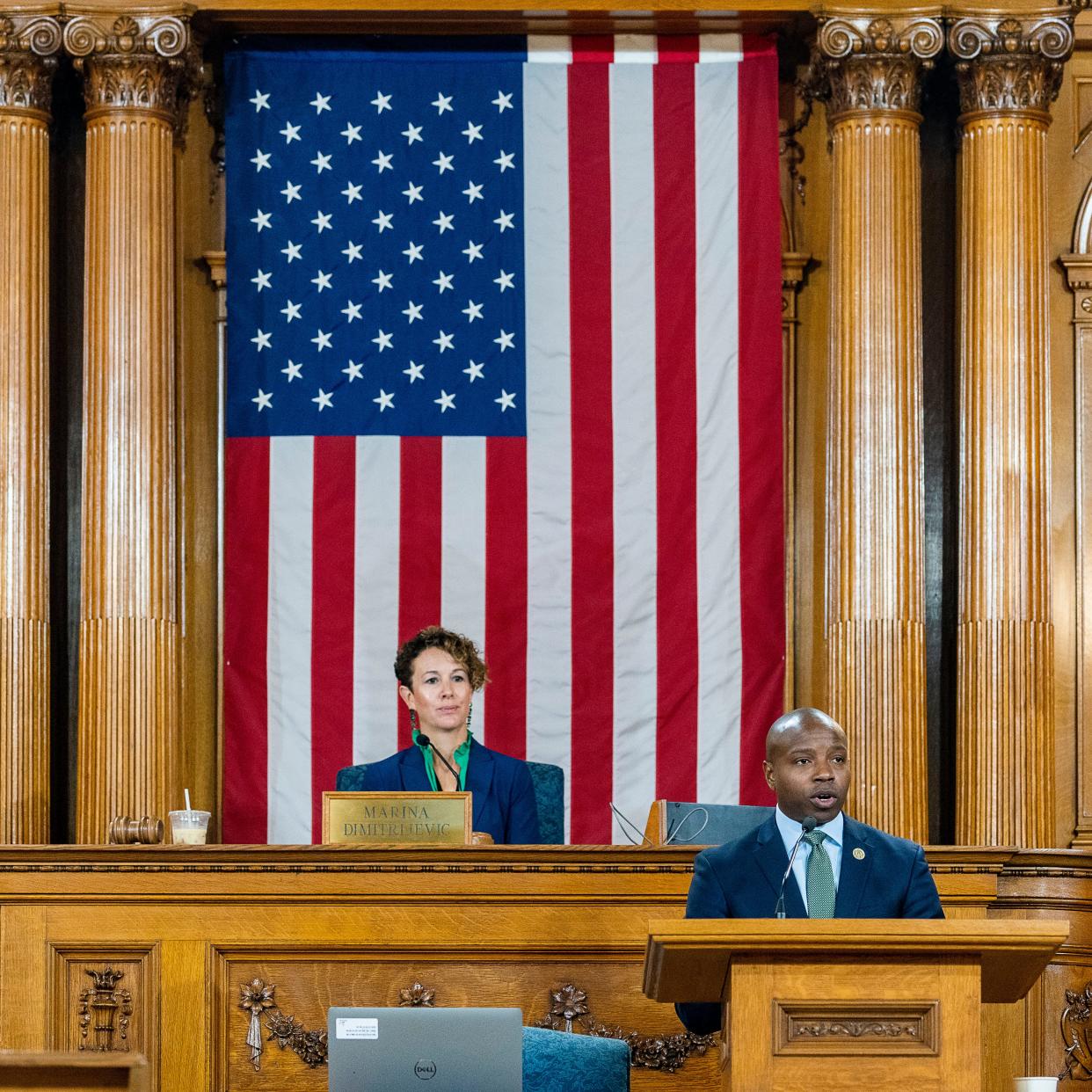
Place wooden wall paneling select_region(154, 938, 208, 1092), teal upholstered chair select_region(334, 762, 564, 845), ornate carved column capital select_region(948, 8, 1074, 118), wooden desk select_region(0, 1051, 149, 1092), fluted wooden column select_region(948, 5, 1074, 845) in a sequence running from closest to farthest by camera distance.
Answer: wooden desk select_region(0, 1051, 149, 1092), wooden wall paneling select_region(154, 938, 208, 1092), teal upholstered chair select_region(334, 762, 564, 845), fluted wooden column select_region(948, 5, 1074, 845), ornate carved column capital select_region(948, 8, 1074, 118)

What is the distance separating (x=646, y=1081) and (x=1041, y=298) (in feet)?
13.3

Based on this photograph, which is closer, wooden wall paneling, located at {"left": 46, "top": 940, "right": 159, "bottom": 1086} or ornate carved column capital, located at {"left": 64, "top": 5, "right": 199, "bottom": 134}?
wooden wall paneling, located at {"left": 46, "top": 940, "right": 159, "bottom": 1086}

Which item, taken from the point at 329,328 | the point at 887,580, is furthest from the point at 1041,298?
the point at 329,328

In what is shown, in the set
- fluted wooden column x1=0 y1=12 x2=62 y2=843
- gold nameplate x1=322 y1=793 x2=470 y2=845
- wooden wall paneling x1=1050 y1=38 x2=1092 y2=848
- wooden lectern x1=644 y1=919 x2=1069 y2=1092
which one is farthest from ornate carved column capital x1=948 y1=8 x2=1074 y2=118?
wooden lectern x1=644 y1=919 x2=1069 y2=1092

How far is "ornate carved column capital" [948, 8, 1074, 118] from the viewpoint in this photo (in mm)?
8922

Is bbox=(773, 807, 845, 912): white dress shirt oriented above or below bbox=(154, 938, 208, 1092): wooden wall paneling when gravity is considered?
above

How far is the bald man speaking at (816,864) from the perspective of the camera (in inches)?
195

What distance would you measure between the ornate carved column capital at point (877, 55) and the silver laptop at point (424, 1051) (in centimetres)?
550

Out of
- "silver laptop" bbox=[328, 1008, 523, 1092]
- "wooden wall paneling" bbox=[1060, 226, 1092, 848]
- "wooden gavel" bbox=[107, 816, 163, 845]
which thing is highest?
"wooden wall paneling" bbox=[1060, 226, 1092, 848]

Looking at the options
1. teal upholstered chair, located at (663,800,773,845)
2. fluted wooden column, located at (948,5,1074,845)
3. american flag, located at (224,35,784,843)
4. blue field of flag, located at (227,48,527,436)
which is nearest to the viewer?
teal upholstered chair, located at (663,800,773,845)

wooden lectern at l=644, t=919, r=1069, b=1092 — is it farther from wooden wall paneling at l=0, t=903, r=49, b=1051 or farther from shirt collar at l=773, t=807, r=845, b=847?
wooden wall paneling at l=0, t=903, r=49, b=1051

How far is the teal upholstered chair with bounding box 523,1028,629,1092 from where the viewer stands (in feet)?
16.5

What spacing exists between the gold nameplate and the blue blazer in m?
0.51

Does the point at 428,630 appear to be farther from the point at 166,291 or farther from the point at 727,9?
the point at 727,9
